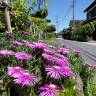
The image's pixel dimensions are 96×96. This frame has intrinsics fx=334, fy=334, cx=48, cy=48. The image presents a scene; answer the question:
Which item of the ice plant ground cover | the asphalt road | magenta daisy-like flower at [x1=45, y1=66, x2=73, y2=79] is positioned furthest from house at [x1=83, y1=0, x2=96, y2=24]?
magenta daisy-like flower at [x1=45, y1=66, x2=73, y2=79]

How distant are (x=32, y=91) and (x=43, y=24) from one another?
1720 cm

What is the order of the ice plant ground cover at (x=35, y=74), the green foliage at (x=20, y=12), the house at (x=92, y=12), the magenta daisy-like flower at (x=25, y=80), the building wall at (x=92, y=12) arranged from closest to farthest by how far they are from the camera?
the magenta daisy-like flower at (x=25, y=80) → the ice plant ground cover at (x=35, y=74) → the green foliage at (x=20, y=12) → the house at (x=92, y=12) → the building wall at (x=92, y=12)

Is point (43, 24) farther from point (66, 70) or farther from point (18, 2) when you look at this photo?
point (66, 70)

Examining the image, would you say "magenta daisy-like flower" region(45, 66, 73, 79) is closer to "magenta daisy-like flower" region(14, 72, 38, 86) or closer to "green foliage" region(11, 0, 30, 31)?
"magenta daisy-like flower" region(14, 72, 38, 86)

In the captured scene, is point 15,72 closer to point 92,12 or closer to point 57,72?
point 57,72

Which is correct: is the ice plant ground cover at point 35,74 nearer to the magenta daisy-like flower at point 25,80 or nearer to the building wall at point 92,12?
the magenta daisy-like flower at point 25,80

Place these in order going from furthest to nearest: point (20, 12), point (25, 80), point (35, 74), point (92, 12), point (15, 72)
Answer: point (92, 12), point (20, 12), point (35, 74), point (15, 72), point (25, 80)

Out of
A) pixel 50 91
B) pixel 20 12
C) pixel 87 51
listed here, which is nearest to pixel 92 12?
pixel 87 51

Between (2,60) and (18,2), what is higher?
(18,2)

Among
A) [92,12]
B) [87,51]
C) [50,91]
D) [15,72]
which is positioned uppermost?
[92,12]

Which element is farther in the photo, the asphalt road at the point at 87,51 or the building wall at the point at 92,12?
the building wall at the point at 92,12

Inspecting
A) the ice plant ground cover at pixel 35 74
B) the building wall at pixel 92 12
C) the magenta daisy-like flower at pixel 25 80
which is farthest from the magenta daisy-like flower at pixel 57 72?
the building wall at pixel 92 12

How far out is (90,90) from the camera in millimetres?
3613

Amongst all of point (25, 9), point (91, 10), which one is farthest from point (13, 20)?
point (91, 10)
